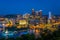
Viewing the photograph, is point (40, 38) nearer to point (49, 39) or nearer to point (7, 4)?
point (49, 39)

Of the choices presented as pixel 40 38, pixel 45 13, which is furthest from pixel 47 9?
pixel 40 38

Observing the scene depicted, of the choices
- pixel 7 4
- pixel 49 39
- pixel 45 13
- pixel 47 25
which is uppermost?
pixel 7 4

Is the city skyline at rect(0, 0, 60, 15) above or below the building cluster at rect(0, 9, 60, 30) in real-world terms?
above

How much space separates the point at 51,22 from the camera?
1.73 m

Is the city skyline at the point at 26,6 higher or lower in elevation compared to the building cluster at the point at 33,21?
higher

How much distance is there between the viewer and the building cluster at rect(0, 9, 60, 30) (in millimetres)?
1703

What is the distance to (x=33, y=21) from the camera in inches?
67.5

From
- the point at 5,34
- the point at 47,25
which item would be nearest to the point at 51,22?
the point at 47,25

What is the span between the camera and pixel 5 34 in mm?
1700

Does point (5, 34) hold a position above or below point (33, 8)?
below

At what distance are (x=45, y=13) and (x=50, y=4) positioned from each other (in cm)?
12

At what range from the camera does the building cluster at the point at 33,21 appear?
1.70m

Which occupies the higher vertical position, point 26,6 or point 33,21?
point 26,6

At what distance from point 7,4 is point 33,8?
271 mm
